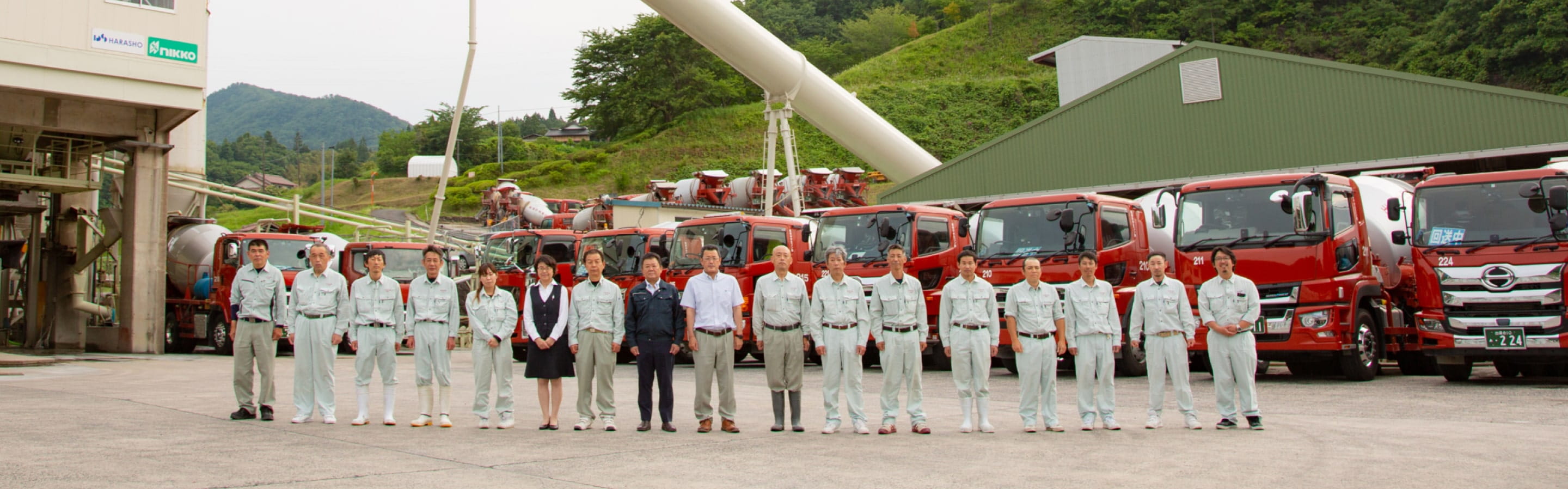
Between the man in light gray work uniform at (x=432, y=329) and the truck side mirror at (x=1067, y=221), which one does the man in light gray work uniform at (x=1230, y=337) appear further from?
the man in light gray work uniform at (x=432, y=329)

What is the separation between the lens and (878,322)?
8.74m

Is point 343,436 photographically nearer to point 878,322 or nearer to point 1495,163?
point 878,322

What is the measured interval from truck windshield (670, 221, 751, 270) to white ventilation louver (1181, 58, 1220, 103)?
12.9 meters

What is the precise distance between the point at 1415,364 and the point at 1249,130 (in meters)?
10.6

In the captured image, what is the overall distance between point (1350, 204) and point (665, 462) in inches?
387

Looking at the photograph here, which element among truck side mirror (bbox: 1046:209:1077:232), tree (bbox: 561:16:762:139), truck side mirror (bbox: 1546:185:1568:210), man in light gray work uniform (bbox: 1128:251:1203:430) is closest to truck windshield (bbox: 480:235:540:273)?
truck side mirror (bbox: 1046:209:1077:232)

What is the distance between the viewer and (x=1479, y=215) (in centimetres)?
1202

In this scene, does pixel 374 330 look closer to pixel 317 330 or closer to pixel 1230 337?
pixel 317 330

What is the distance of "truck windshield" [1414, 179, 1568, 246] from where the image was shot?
11719 millimetres

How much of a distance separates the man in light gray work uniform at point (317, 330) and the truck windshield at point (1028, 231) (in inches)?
329

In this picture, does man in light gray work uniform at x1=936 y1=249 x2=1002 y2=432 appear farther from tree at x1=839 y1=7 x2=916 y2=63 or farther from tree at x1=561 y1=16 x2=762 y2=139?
tree at x1=839 y1=7 x2=916 y2=63

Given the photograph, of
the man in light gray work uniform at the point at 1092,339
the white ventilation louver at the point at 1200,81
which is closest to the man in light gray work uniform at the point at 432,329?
the man in light gray work uniform at the point at 1092,339

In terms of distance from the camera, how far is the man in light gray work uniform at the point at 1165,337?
8789mm

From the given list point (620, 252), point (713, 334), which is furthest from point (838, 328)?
point (620, 252)
